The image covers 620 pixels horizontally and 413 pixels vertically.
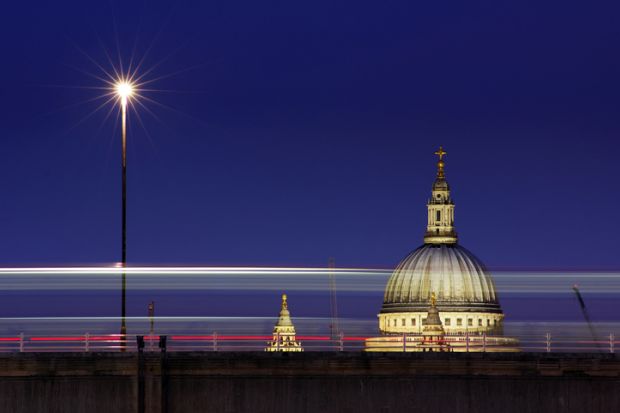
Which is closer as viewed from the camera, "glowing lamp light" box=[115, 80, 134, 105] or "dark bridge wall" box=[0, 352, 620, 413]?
"dark bridge wall" box=[0, 352, 620, 413]

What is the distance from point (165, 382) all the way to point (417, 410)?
7.01 m

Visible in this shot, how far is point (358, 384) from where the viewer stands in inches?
2270

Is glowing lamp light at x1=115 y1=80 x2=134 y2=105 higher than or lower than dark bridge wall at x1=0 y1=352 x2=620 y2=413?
higher

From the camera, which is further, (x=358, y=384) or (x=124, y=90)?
(x=124, y=90)

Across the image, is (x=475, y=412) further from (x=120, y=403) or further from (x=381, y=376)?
(x=120, y=403)

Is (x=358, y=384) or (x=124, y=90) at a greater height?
(x=124, y=90)

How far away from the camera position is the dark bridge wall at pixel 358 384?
57.1 metres

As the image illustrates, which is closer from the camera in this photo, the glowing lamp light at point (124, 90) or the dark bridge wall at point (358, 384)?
the dark bridge wall at point (358, 384)

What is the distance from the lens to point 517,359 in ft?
189

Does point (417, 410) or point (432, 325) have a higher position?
point (432, 325)

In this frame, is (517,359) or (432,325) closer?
(517,359)

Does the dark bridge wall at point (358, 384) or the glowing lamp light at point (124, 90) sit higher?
the glowing lamp light at point (124, 90)

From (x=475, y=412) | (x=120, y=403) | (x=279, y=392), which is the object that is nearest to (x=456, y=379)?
(x=475, y=412)

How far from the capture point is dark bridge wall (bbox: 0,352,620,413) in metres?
57.1
